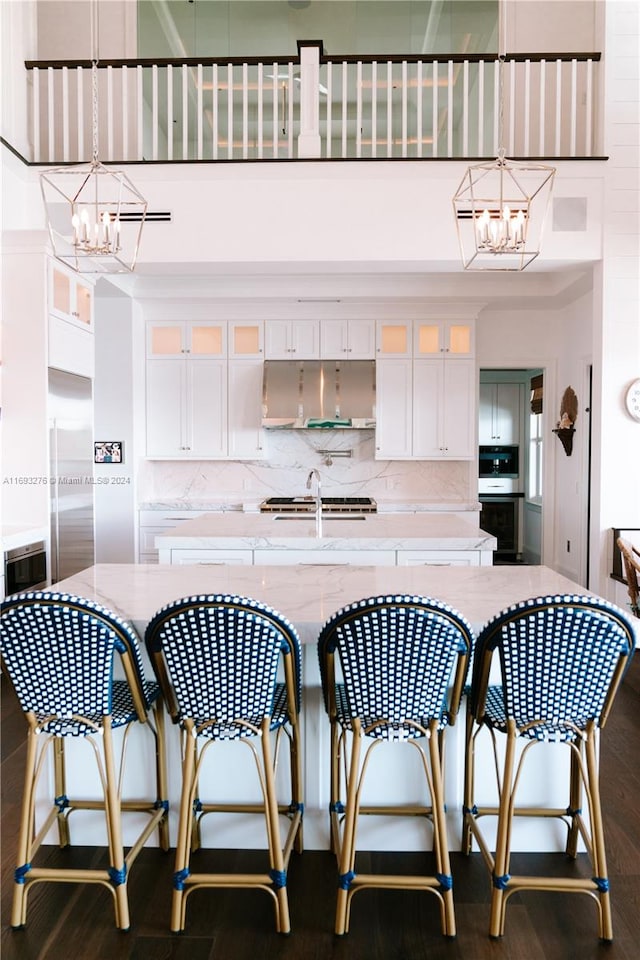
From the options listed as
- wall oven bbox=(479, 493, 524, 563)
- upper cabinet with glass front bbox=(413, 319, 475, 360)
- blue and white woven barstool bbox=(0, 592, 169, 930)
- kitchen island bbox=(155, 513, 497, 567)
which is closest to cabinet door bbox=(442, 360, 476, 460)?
upper cabinet with glass front bbox=(413, 319, 475, 360)

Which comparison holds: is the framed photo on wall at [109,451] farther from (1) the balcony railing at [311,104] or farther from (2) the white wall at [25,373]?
(1) the balcony railing at [311,104]

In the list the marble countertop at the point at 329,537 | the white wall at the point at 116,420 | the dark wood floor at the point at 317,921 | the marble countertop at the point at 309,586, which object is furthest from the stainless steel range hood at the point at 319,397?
the dark wood floor at the point at 317,921

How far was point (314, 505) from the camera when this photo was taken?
6.65 metres

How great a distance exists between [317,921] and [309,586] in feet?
3.69

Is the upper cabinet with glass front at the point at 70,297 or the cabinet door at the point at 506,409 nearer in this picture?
the upper cabinet with glass front at the point at 70,297

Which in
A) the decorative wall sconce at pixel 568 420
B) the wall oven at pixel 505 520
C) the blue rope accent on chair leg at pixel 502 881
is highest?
the decorative wall sconce at pixel 568 420

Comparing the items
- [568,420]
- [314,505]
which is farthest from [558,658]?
[568,420]

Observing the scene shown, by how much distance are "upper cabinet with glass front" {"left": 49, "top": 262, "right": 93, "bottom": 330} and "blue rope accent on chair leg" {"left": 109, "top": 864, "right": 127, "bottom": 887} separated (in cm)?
364

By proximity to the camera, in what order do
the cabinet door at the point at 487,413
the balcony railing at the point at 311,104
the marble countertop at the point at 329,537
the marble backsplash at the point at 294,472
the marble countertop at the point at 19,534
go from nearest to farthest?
the marble countertop at the point at 329,537
the marble countertop at the point at 19,534
the balcony railing at the point at 311,104
the marble backsplash at the point at 294,472
the cabinet door at the point at 487,413

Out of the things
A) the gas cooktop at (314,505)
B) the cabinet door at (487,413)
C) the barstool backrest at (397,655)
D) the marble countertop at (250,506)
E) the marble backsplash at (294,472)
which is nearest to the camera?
Result: the barstool backrest at (397,655)

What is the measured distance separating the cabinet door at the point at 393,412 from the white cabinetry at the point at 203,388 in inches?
48.8

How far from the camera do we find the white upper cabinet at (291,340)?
7.05 m

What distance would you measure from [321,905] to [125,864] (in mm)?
605

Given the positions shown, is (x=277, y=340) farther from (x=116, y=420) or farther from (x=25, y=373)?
(x=25, y=373)
